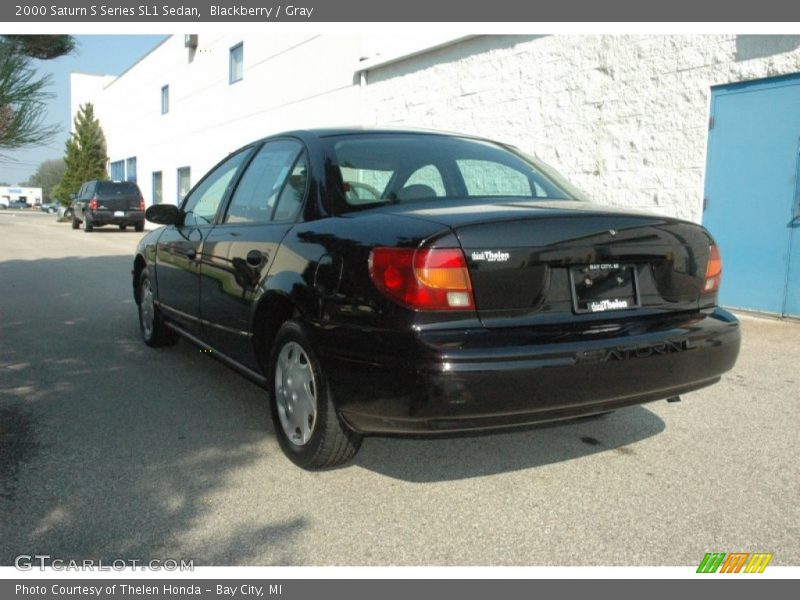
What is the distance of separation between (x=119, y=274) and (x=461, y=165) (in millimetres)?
9070

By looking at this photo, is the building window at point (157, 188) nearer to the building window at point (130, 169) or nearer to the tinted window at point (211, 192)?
the building window at point (130, 169)

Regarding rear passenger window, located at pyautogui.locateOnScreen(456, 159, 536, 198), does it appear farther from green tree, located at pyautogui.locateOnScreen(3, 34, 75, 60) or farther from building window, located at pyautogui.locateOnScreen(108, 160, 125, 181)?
building window, located at pyautogui.locateOnScreen(108, 160, 125, 181)

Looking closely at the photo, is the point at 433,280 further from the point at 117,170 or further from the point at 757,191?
the point at 117,170

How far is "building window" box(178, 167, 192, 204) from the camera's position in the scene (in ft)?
86.8

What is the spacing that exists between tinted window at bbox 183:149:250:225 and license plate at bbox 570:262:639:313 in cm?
247

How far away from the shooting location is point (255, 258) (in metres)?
3.62

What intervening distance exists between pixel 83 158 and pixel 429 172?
44.1 m

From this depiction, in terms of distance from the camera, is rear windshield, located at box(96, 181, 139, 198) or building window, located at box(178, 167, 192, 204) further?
building window, located at box(178, 167, 192, 204)

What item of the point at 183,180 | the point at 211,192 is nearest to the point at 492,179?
the point at 211,192

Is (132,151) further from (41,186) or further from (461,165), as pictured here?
(41,186)

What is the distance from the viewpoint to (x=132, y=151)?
36062 mm

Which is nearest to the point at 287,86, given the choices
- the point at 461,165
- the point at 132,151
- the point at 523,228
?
the point at 461,165

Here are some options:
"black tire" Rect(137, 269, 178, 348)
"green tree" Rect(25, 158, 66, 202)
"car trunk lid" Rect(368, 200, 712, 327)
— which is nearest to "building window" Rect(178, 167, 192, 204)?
"black tire" Rect(137, 269, 178, 348)

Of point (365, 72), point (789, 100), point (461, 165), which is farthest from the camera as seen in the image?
point (365, 72)
